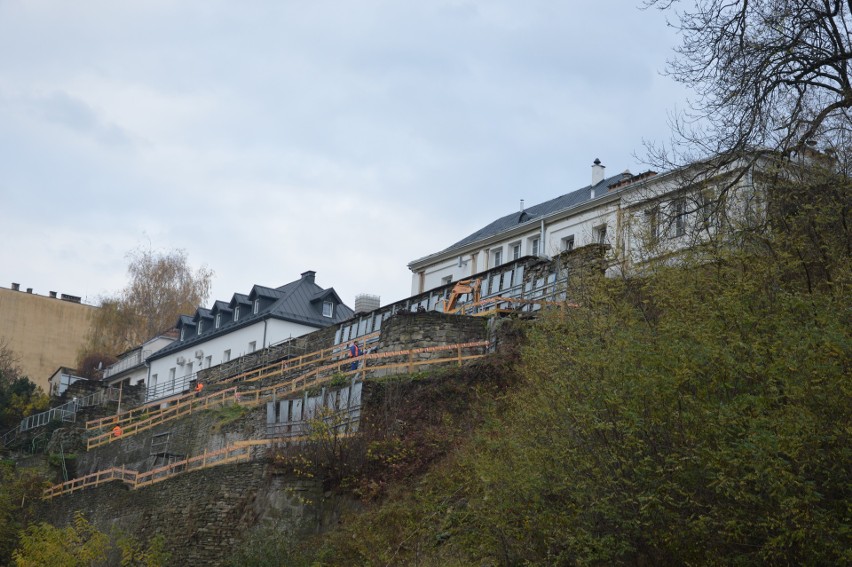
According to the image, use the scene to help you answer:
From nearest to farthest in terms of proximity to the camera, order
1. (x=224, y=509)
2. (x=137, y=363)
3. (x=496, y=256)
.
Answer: (x=224, y=509) → (x=496, y=256) → (x=137, y=363)

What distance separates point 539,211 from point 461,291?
41.0ft

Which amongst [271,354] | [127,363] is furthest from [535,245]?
[127,363]

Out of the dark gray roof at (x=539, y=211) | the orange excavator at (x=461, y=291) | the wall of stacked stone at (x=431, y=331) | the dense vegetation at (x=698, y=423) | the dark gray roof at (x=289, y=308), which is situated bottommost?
the dense vegetation at (x=698, y=423)

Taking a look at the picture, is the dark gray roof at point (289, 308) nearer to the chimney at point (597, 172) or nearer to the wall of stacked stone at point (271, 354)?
the wall of stacked stone at point (271, 354)

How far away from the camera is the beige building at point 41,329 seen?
248 ft

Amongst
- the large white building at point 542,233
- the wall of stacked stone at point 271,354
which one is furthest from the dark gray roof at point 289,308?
the large white building at point 542,233

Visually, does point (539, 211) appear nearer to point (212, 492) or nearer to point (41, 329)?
point (212, 492)

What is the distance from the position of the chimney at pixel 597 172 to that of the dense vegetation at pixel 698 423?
26.2 m

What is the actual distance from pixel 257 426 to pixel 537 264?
9751 mm

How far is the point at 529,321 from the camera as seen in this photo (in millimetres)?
30406

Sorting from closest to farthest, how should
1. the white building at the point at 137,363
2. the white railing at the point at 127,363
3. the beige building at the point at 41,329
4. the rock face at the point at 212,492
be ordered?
the rock face at the point at 212,492 < the white building at the point at 137,363 < the white railing at the point at 127,363 < the beige building at the point at 41,329

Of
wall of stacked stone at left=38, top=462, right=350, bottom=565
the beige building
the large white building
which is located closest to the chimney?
the large white building

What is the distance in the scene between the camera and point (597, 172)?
48.2 meters

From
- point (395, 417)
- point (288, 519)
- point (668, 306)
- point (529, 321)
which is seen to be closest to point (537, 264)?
point (529, 321)
